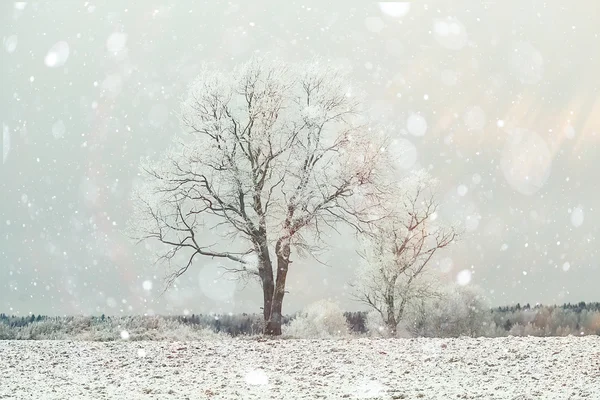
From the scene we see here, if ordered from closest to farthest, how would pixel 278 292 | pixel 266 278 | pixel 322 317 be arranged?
pixel 278 292 < pixel 266 278 < pixel 322 317

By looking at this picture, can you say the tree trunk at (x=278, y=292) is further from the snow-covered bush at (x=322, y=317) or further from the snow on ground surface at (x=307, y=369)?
the snow-covered bush at (x=322, y=317)

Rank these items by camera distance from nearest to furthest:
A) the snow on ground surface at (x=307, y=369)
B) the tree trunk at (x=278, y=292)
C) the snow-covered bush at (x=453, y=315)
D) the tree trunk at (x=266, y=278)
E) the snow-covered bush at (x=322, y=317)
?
the snow on ground surface at (x=307, y=369) < the tree trunk at (x=278, y=292) < the tree trunk at (x=266, y=278) < the snow-covered bush at (x=453, y=315) < the snow-covered bush at (x=322, y=317)

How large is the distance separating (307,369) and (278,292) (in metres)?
8.01

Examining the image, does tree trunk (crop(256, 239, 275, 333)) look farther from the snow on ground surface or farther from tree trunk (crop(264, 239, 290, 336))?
the snow on ground surface

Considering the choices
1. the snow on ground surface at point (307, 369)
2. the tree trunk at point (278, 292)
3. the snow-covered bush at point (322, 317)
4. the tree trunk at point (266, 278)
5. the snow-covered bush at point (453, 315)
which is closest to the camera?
the snow on ground surface at point (307, 369)

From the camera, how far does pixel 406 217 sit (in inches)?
1081

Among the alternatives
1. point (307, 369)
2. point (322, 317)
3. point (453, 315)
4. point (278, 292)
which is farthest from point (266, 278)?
point (453, 315)

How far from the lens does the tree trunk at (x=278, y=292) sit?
20031 mm

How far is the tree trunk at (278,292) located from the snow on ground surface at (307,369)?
413 centimetres

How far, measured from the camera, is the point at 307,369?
12.3m

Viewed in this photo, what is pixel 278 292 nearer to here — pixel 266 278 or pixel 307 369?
pixel 266 278

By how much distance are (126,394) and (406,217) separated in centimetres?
1860

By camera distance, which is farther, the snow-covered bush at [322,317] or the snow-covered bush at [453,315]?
the snow-covered bush at [322,317]

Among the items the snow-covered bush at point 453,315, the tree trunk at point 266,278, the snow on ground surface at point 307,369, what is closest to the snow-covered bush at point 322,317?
the snow-covered bush at point 453,315
